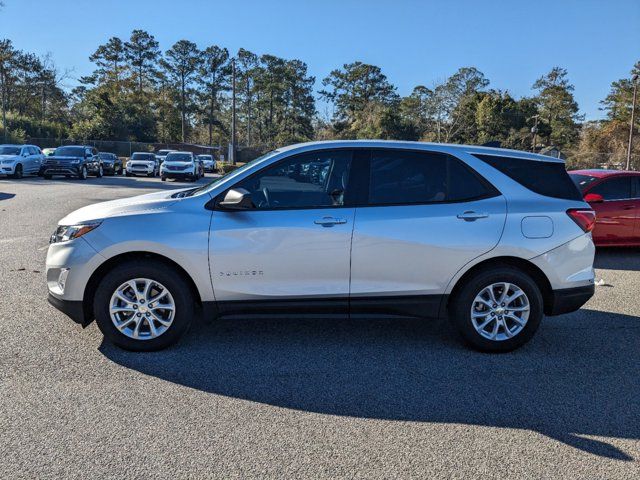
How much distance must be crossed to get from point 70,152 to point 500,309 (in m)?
27.6

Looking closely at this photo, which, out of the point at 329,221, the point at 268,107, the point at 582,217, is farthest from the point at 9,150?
the point at 268,107

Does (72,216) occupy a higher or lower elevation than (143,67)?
lower

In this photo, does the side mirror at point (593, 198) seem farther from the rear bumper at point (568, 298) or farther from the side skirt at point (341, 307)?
the side skirt at point (341, 307)

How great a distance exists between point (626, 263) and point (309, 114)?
7581 cm

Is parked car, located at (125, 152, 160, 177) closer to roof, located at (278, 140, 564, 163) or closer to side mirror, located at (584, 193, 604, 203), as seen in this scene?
side mirror, located at (584, 193, 604, 203)

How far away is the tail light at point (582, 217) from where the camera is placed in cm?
472

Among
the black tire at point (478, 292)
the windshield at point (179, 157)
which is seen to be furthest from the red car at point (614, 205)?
the windshield at point (179, 157)

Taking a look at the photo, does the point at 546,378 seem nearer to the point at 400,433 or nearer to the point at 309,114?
the point at 400,433

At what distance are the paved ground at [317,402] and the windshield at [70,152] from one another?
24.2m

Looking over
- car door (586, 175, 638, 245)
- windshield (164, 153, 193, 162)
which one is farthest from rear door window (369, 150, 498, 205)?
windshield (164, 153, 193, 162)

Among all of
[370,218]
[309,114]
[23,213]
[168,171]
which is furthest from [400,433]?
[309,114]

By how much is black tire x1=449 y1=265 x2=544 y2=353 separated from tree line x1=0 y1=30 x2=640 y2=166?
48329 millimetres

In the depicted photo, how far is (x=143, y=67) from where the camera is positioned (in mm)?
81312

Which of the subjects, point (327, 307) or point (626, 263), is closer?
point (327, 307)
